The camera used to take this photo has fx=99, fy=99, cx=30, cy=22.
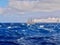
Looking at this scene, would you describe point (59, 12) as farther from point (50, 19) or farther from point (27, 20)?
point (27, 20)

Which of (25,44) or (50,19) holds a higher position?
(50,19)

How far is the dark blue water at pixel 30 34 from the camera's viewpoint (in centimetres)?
212

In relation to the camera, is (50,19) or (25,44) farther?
(25,44)

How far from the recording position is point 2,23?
2.03 meters

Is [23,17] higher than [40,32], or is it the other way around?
[23,17]

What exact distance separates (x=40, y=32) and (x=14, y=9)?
0.75 meters

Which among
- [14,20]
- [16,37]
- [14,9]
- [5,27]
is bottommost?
[16,37]

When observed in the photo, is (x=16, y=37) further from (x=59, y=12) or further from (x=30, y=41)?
(x=59, y=12)

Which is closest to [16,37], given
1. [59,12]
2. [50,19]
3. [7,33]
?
[7,33]

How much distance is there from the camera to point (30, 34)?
213 cm

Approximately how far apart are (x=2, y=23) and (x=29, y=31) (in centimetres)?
59

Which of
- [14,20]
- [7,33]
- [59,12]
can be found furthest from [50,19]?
[7,33]

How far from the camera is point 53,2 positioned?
213 cm

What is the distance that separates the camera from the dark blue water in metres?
2.12
